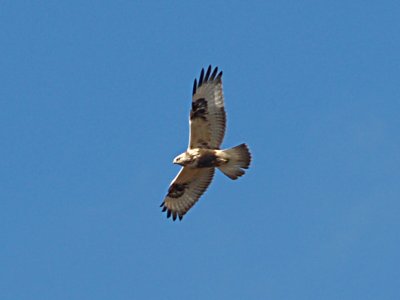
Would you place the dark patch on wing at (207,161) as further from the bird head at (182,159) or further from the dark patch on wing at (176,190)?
the dark patch on wing at (176,190)

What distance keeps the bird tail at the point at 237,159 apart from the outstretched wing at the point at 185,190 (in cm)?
101

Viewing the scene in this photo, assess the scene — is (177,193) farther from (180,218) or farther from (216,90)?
(216,90)

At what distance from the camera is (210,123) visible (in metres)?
22.9

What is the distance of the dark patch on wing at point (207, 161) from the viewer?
2297cm

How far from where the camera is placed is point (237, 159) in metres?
23.0

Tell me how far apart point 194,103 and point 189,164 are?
106 centimetres

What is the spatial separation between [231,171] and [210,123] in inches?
36.8

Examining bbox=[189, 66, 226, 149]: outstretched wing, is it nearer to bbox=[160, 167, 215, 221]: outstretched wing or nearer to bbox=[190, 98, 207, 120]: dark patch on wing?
bbox=[190, 98, 207, 120]: dark patch on wing

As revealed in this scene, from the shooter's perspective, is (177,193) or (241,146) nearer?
(241,146)

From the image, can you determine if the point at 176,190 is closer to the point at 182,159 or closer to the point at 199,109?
the point at 182,159

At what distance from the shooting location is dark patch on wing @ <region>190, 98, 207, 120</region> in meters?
22.9

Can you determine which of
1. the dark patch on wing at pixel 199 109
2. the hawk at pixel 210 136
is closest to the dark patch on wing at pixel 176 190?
the hawk at pixel 210 136

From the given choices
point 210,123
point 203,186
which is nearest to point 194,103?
point 210,123

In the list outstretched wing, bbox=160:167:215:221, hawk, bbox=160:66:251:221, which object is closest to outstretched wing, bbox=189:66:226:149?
hawk, bbox=160:66:251:221
